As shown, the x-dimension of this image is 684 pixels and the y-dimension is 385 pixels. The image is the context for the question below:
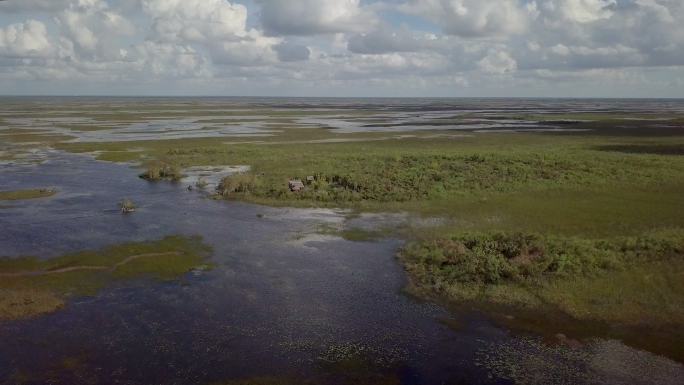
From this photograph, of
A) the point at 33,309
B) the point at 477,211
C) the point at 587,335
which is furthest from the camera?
the point at 477,211

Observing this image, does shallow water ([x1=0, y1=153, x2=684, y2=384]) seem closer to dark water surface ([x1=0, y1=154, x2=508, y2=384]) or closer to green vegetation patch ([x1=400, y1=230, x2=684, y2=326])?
dark water surface ([x1=0, y1=154, x2=508, y2=384])

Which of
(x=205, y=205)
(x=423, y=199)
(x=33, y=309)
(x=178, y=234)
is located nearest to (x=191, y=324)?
(x=33, y=309)

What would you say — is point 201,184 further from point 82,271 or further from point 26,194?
point 82,271

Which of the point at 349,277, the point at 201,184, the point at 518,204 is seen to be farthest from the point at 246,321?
the point at 201,184

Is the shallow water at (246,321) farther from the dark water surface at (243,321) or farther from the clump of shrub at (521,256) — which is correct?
the clump of shrub at (521,256)

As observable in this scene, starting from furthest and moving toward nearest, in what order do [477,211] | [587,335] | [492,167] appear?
1. [492,167]
2. [477,211]
3. [587,335]

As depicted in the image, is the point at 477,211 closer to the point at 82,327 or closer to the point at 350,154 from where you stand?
the point at 82,327

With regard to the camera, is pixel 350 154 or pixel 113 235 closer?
pixel 113 235
